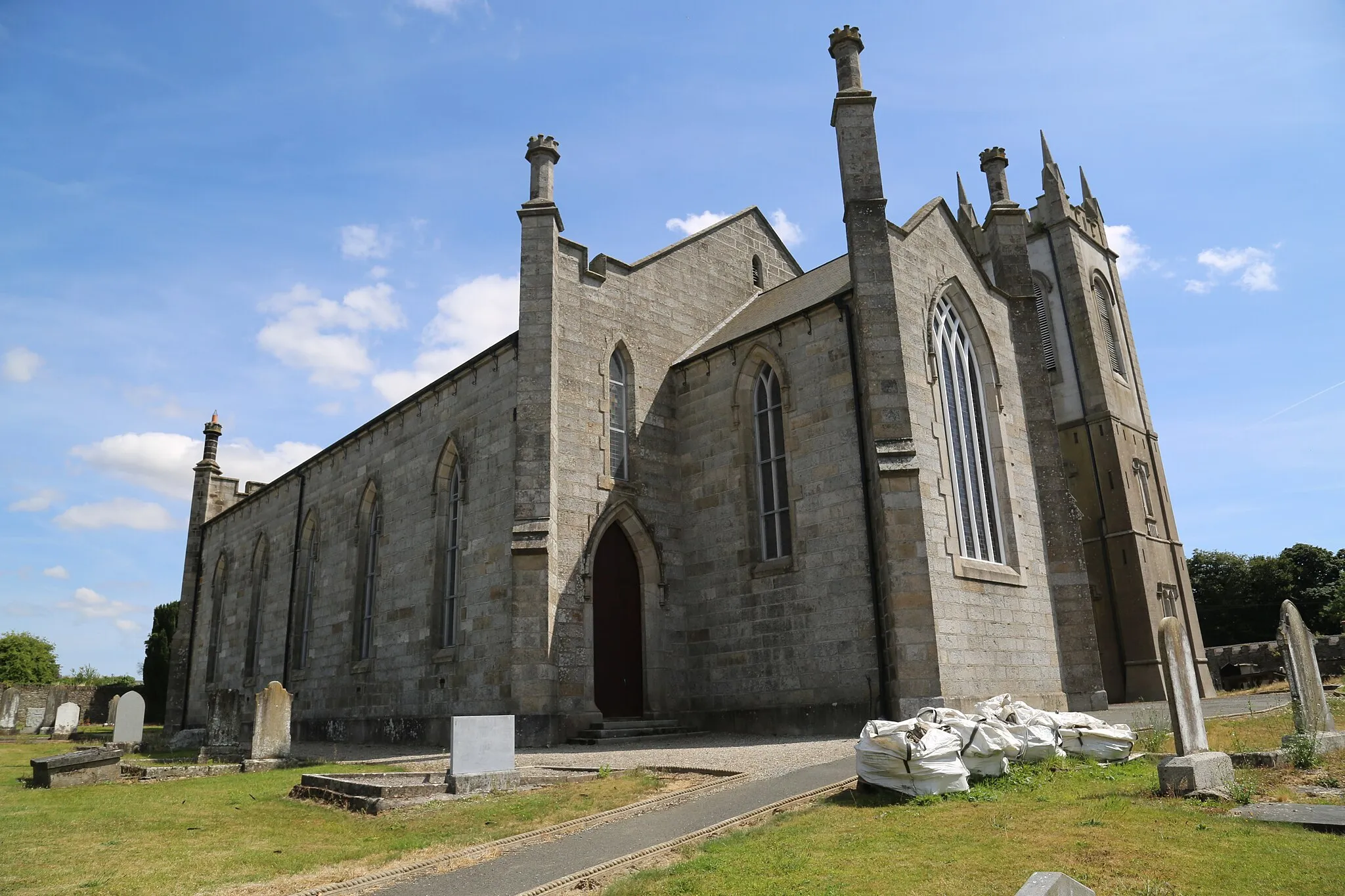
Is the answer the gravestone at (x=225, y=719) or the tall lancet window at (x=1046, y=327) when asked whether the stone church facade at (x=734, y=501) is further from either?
the tall lancet window at (x=1046, y=327)

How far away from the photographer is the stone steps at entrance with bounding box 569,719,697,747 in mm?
15984

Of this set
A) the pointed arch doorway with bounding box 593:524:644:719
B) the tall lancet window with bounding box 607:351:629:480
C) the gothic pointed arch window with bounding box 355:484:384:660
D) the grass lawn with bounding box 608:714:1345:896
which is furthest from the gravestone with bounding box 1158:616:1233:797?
the gothic pointed arch window with bounding box 355:484:384:660

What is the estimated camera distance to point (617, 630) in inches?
706

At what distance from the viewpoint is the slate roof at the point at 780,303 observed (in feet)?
63.3

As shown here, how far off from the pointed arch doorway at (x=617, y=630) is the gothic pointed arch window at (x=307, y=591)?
1277 centimetres

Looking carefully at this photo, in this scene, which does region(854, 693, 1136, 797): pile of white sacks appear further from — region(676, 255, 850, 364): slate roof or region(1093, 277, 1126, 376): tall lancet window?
region(1093, 277, 1126, 376): tall lancet window

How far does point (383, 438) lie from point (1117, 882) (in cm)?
2243

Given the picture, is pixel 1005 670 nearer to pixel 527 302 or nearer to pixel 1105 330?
pixel 527 302

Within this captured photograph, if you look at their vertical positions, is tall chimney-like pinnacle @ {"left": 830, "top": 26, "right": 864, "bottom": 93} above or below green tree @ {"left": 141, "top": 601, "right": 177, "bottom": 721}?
above

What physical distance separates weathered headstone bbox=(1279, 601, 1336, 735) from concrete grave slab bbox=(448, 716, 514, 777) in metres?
9.25

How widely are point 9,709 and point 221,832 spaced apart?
41.0m

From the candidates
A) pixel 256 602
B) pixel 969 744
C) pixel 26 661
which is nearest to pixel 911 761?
pixel 969 744

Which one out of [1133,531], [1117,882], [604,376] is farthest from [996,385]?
[1117,882]

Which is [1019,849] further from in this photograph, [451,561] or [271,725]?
[451,561]
